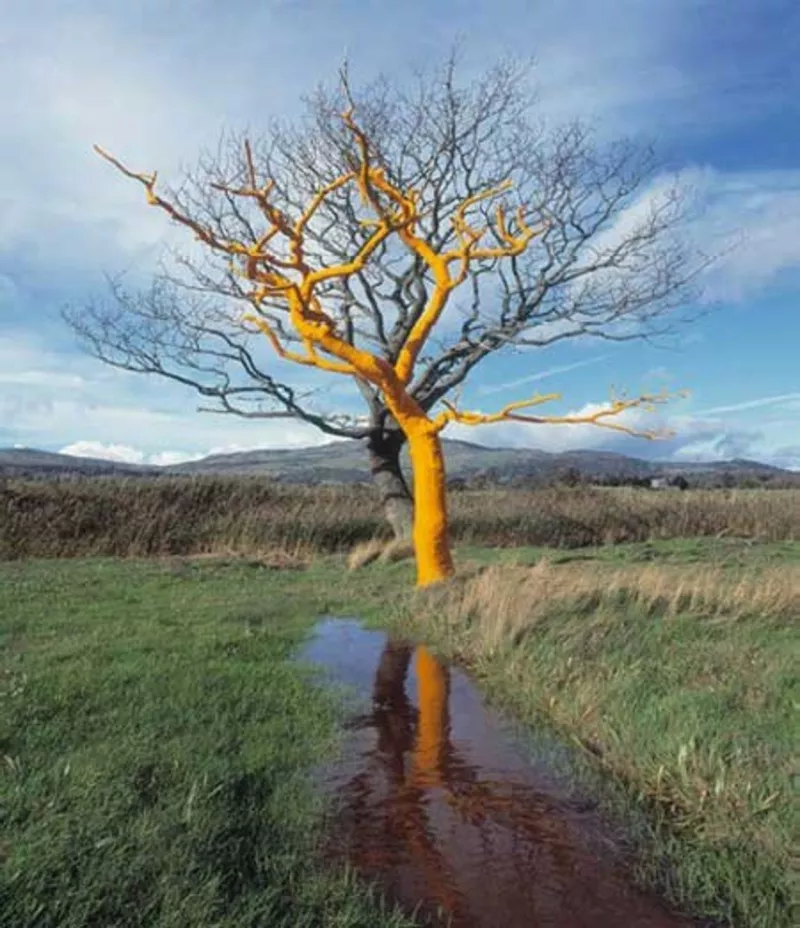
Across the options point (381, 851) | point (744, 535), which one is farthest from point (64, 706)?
point (744, 535)

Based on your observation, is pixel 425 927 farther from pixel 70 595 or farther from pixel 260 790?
A: pixel 70 595

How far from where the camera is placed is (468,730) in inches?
281

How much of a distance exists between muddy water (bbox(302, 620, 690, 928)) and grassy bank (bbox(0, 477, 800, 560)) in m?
15.7

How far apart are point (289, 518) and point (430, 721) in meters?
17.2

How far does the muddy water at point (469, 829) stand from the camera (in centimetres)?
434

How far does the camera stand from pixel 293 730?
6633mm

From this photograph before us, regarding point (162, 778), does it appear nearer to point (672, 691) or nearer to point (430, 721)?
→ point (430, 721)

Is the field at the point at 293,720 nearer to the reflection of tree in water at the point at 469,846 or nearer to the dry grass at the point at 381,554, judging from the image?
the reflection of tree in water at the point at 469,846

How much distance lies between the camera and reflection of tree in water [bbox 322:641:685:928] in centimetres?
434

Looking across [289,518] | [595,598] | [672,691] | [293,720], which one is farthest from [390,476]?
[293,720]

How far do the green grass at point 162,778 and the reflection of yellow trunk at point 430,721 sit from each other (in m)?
0.67

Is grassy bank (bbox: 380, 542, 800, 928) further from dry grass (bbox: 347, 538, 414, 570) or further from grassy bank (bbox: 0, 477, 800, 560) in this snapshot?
grassy bank (bbox: 0, 477, 800, 560)

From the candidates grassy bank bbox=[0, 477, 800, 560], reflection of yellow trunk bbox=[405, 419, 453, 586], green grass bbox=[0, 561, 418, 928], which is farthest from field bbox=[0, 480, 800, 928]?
grassy bank bbox=[0, 477, 800, 560]

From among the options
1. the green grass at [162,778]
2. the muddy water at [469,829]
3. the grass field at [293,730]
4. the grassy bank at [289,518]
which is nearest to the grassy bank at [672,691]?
the grass field at [293,730]
